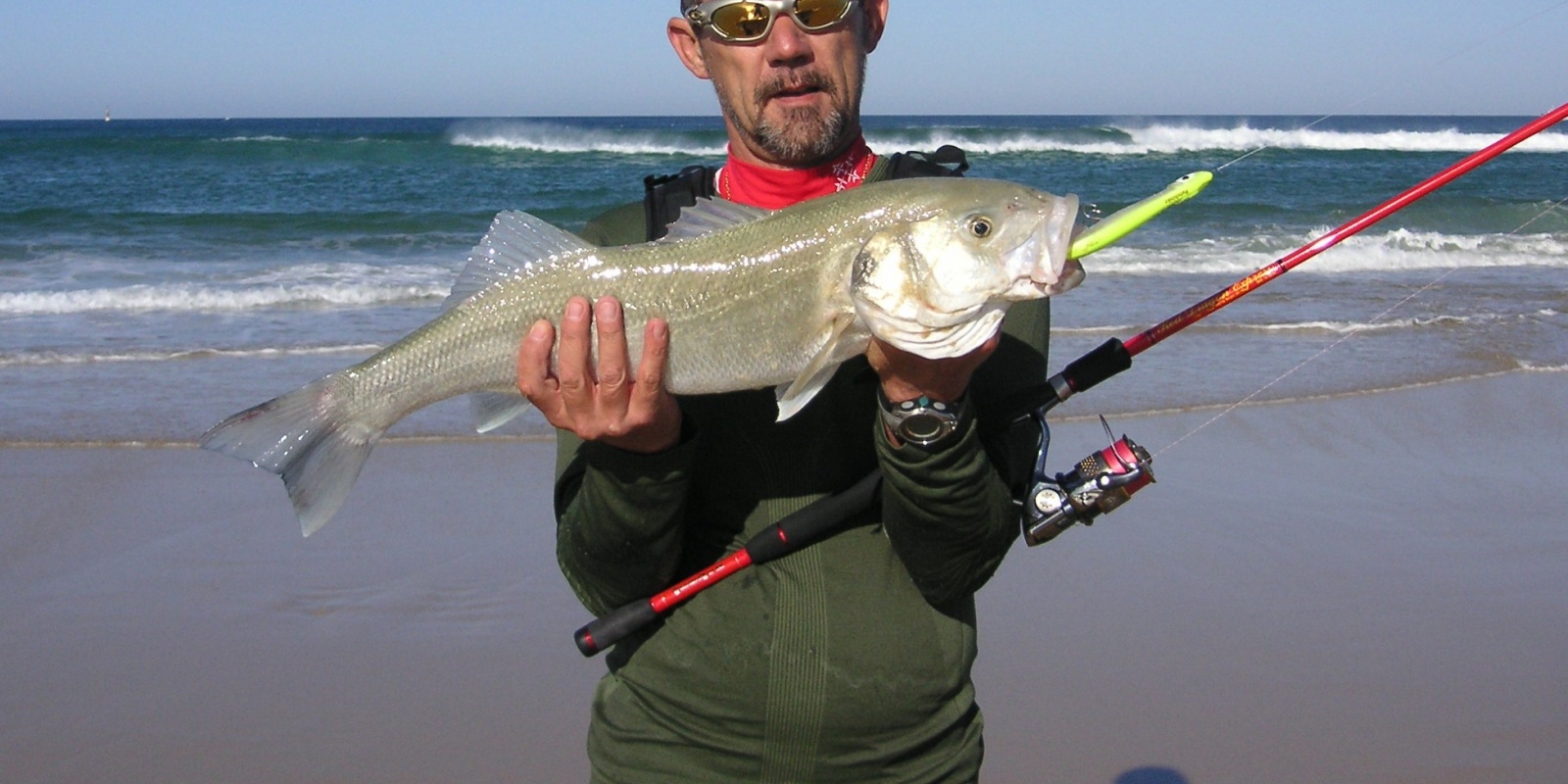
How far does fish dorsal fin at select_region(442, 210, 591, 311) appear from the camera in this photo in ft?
8.14

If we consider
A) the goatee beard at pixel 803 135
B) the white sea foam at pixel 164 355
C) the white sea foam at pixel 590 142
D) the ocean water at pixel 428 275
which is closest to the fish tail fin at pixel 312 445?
the goatee beard at pixel 803 135

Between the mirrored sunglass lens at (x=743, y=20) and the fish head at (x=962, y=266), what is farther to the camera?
the mirrored sunglass lens at (x=743, y=20)

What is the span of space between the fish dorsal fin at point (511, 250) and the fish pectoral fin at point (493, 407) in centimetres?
18

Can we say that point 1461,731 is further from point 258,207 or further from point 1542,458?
point 258,207

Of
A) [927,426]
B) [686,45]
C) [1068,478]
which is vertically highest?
[686,45]

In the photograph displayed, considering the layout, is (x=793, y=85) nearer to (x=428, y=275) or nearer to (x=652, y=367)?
(x=652, y=367)

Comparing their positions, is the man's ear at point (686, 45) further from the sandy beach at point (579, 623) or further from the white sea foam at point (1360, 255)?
the white sea foam at point (1360, 255)

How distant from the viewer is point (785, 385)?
7.86ft

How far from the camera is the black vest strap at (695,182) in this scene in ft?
8.76

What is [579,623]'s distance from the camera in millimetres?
5359

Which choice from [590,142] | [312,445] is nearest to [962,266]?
[312,445]

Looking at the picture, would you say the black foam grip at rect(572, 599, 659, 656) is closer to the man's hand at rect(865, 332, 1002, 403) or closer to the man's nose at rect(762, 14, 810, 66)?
the man's hand at rect(865, 332, 1002, 403)

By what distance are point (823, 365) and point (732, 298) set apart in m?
0.21

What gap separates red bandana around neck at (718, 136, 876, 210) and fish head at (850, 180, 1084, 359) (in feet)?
1.58
